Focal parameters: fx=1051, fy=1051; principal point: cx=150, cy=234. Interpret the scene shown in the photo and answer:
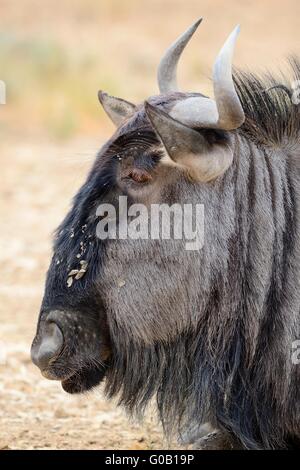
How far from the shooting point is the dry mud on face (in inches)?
236

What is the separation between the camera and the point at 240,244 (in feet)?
16.1

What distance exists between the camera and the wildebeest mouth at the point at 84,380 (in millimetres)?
4898

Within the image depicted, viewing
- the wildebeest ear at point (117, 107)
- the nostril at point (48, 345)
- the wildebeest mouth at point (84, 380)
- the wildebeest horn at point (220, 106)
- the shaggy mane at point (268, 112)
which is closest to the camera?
the wildebeest horn at point (220, 106)

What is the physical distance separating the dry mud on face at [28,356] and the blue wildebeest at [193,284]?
0.61 m

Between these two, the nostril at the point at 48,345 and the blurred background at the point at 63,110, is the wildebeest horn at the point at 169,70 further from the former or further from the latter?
the nostril at the point at 48,345

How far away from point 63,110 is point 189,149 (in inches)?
588

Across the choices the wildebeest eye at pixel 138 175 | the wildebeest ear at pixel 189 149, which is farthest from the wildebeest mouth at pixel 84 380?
the wildebeest ear at pixel 189 149

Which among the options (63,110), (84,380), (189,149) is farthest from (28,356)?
(63,110)

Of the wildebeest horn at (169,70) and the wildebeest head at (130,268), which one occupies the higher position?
the wildebeest horn at (169,70)

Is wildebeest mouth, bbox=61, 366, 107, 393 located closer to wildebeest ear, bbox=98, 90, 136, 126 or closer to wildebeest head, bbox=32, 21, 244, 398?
wildebeest head, bbox=32, 21, 244, 398

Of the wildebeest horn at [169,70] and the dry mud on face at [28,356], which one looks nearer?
the wildebeest horn at [169,70]

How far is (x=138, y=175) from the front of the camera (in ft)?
15.7

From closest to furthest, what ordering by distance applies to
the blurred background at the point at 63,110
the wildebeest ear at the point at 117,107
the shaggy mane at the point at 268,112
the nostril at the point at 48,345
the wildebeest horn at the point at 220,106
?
the wildebeest horn at the point at 220,106
the nostril at the point at 48,345
the shaggy mane at the point at 268,112
the wildebeest ear at the point at 117,107
the blurred background at the point at 63,110
